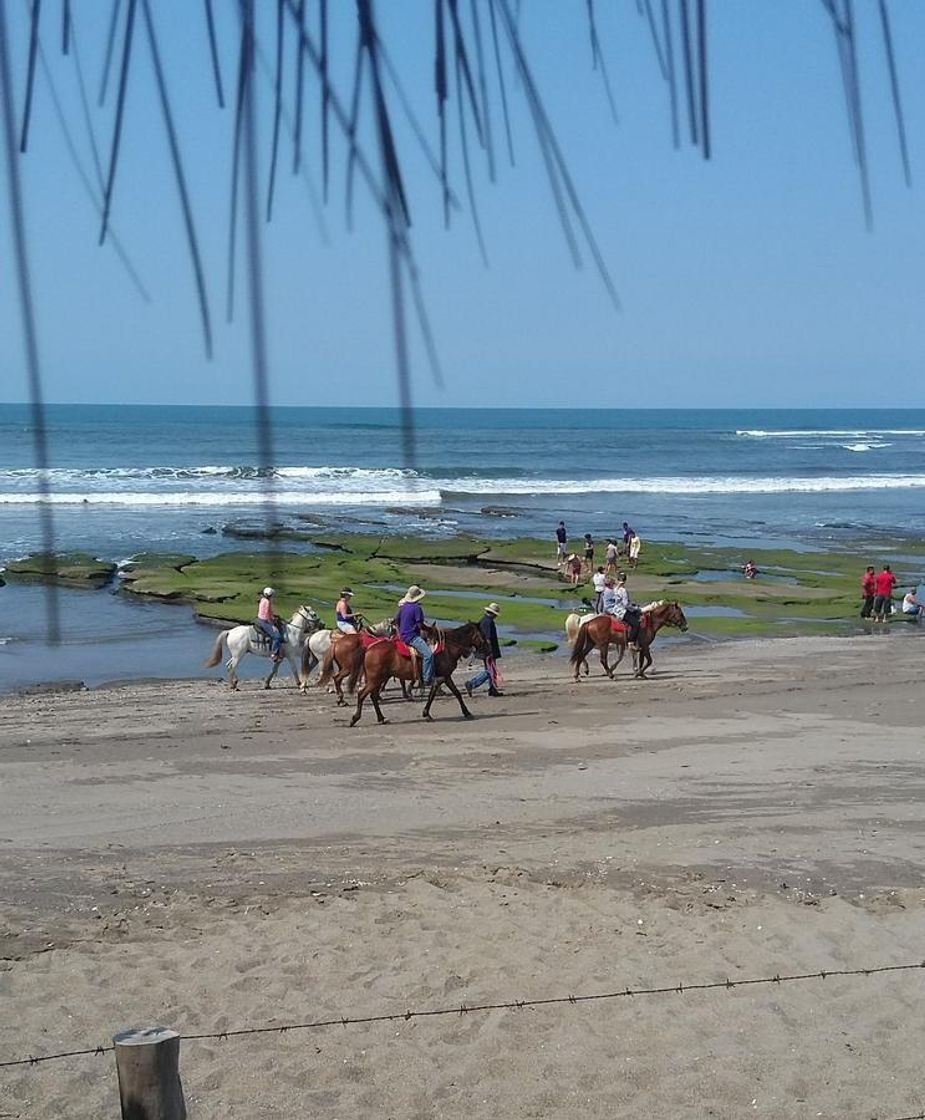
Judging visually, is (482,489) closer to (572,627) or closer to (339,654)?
(572,627)

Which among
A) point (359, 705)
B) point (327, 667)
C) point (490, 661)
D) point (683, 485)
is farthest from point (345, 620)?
point (683, 485)

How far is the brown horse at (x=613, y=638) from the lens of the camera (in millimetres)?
17328

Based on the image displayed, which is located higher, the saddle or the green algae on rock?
the green algae on rock

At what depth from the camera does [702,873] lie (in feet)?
27.5

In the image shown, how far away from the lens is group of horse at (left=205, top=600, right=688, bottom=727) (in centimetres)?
1423

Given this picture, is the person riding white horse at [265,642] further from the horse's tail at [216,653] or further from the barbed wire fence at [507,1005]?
the barbed wire fence at [507,1005]

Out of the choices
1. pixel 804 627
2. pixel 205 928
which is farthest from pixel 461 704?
pixel 804 627

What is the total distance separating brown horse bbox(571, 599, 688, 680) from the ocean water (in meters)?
3.60

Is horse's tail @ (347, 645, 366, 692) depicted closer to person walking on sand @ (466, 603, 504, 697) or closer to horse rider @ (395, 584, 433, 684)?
horse rider @ (395, 584, 433, 684)

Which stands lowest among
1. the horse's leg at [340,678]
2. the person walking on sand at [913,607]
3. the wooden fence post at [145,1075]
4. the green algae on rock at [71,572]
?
the person walking on sand at [913,607]

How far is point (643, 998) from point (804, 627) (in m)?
17.5

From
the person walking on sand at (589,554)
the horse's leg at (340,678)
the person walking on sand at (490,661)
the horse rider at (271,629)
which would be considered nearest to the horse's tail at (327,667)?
the horse's leg at (340,678)

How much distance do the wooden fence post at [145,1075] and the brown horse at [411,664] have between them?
35.4 feet

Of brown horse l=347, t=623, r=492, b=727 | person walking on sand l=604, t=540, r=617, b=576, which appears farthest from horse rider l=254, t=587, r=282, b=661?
person walking on sand l=604, t=540, r=617, b=576
